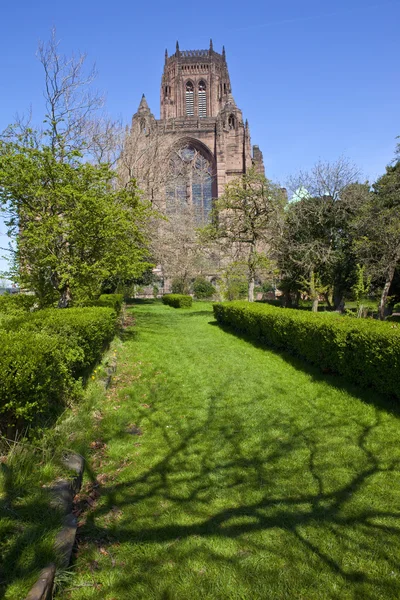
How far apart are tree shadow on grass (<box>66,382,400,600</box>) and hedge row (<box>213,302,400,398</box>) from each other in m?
0.90

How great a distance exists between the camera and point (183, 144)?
47562 millimetres

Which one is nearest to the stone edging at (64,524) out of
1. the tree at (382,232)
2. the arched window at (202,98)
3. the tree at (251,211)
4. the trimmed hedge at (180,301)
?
the tree at (251,211)

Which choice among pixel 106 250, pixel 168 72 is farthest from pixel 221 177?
pixel 106 250

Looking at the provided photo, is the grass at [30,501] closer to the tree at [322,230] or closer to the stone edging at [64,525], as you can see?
the stone edging at [64,525]

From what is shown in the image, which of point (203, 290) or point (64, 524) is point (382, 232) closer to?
point (203, 290)

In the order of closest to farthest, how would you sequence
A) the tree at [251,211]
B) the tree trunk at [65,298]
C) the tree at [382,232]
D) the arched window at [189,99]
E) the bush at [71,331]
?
the bush at [71,331] → the tree trunk at [65,298] → the tree at [382,232] → the tree at [251,211] → the arched window at [189,99]

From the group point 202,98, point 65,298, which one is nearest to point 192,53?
point 202,98

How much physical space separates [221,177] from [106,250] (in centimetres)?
3828

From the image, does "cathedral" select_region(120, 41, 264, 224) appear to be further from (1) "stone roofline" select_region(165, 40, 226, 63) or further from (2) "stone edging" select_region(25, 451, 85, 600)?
(2) "stone edging" select_region(25, 451, 85, 600)

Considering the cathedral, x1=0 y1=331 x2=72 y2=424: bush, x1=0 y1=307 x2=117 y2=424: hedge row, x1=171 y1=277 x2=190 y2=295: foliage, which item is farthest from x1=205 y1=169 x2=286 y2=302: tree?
x1=0 y1=331 x2=72 y2=424: bush

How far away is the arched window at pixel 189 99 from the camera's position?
55750mm

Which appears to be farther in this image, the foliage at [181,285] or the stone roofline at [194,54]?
the stone roofline at [194,54]

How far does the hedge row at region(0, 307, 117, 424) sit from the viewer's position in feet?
12.0

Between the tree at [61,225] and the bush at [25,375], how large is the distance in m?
5.08
